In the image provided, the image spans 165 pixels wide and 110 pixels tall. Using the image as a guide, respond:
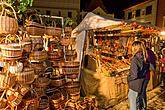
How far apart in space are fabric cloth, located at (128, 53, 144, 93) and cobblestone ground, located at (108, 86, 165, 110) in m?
2.19

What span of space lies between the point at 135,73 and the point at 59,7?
26.1 meters

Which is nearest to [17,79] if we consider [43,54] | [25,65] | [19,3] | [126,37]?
[25,65]

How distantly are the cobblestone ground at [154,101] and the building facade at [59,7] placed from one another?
22044 millimetres

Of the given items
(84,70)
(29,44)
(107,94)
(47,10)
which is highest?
(47,10)

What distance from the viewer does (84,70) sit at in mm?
7508

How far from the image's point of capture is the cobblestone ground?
22.2 ft

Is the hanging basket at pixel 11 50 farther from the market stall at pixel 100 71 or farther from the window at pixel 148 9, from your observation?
the window at pixel 148 9

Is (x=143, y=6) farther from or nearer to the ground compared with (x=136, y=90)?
farther from the ground

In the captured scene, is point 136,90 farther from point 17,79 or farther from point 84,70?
point 84,70

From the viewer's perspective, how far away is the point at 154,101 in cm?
739

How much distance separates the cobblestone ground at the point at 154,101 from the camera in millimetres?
6762

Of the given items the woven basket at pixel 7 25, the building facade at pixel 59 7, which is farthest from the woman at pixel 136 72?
the building facade at pixel 59 7

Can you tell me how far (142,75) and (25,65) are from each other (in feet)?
8.45

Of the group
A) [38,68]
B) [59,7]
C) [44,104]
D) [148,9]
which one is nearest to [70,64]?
[38,68]
